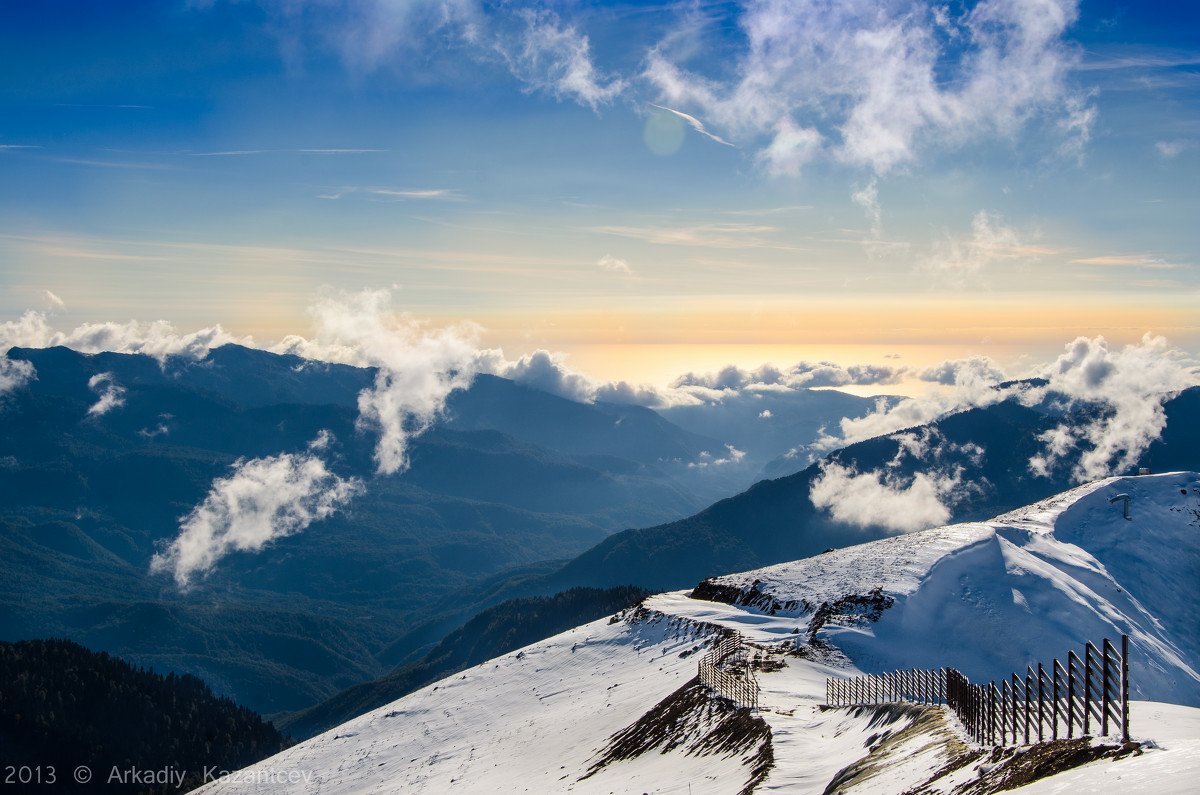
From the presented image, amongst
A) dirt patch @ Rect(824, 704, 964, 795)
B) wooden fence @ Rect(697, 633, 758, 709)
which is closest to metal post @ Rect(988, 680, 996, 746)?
dirt patch @ Rect(824, 704, 964, 795)

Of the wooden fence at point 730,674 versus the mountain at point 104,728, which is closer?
the wooden fence at point 730,674

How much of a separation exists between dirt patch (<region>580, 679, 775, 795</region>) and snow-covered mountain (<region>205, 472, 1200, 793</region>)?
0.16 metres

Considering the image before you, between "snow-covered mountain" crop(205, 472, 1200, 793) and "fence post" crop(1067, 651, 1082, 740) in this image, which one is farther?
"snow-covered mountain" crop(205, 472, 1200, 793)

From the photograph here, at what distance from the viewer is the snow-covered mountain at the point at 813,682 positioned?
26797 mm

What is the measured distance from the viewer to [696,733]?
4262cm

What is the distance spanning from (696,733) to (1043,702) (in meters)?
24.8

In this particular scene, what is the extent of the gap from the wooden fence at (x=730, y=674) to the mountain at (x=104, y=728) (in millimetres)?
129755

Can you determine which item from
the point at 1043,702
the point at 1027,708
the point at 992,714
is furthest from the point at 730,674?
the point at 1043,702

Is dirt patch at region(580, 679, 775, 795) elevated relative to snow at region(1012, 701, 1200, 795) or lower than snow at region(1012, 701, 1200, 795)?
lower

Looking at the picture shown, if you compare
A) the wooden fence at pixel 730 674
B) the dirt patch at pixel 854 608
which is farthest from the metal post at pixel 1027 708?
the dirt patch at pixel 854 608

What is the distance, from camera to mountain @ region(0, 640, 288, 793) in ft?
551

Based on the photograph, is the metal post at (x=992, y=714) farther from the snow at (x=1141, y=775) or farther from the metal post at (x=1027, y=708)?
the snow at (x=1141, y=775)

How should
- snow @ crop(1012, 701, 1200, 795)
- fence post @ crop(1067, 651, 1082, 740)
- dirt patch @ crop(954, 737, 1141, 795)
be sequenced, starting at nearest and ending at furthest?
1. snow @ crop(1012, 701, 1200, 795)
2. dirt patch @ crop(954, 737, 1141, 795)
3. fence post @ crop(1067, 651, 1082, 740)

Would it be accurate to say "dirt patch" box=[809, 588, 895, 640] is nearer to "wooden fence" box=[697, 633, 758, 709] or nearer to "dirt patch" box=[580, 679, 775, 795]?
"wooden fence" box=[697, 633, 758, 709]
